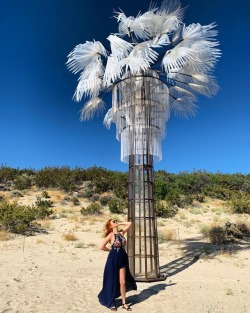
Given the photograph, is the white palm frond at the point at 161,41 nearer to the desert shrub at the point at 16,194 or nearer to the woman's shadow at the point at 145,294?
the woman's shadow at the point at 145,294

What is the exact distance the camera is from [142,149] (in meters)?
9.33

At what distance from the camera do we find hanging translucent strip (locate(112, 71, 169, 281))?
355 inches

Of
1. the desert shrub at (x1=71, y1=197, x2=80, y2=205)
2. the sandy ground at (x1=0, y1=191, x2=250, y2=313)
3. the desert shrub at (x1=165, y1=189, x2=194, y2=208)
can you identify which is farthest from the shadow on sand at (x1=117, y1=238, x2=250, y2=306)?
the desert shrub at (x1=71, y1=197, x2=80, y2=205)

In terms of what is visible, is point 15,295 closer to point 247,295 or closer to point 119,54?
point 247,295

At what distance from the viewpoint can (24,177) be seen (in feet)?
83.9

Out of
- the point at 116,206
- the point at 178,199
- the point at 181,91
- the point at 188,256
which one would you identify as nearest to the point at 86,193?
the point at 116,206

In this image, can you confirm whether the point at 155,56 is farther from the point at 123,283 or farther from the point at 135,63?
the point at 123,283

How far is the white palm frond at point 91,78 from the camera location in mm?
10023

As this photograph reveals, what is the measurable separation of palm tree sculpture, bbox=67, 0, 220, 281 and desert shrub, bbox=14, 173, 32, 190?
15.2m

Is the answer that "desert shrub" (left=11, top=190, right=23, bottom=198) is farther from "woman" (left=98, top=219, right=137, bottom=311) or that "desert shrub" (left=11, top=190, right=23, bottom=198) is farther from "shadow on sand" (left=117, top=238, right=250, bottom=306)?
"woman" (left=98, top=219, right=137, bottom=311)

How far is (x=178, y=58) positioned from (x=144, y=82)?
112cm

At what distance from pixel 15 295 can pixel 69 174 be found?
19.4 m

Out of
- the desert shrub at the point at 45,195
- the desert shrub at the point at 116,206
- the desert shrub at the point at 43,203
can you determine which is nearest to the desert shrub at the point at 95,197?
the desert shrub at the point at 116,206

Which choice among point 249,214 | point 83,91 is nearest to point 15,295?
point 83,91
